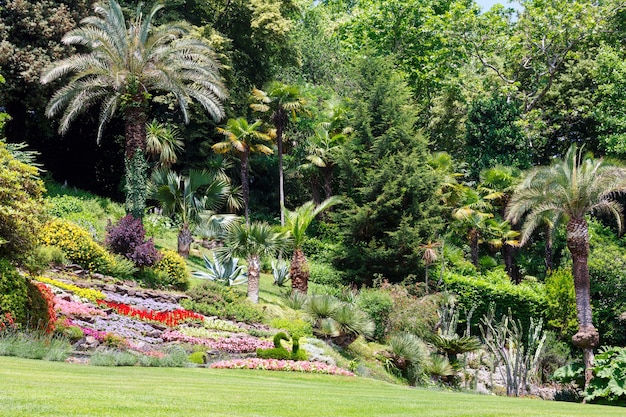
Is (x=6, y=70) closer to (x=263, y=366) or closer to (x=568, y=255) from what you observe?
(x=263, y=366)

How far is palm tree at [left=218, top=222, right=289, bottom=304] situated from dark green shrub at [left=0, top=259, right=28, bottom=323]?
10.7 meters

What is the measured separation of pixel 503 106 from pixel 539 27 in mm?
4947

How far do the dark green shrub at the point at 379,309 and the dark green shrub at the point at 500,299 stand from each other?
194 inches

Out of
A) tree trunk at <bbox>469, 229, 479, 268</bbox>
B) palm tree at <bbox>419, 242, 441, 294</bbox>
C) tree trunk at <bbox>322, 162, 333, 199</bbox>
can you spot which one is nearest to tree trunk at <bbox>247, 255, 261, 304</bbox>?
palm tree at <bbox>419, 242, 441, 294</bbox>

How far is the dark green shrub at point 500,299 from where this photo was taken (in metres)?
28.8

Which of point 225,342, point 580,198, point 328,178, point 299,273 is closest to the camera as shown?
point 225,342

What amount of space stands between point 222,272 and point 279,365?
10512 mm

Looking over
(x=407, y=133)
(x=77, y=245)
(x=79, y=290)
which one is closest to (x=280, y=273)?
(x=407, y=133)

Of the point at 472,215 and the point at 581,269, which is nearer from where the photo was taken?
the point at 581,269

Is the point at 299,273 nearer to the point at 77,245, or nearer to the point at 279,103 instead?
the point at 77,245

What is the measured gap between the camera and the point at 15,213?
529 inches

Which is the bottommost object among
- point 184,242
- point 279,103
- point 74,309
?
point 74,309

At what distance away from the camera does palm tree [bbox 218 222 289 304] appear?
23688 mm

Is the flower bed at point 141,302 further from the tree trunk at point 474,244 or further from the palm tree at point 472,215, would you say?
the tree trunk at point 474,244
